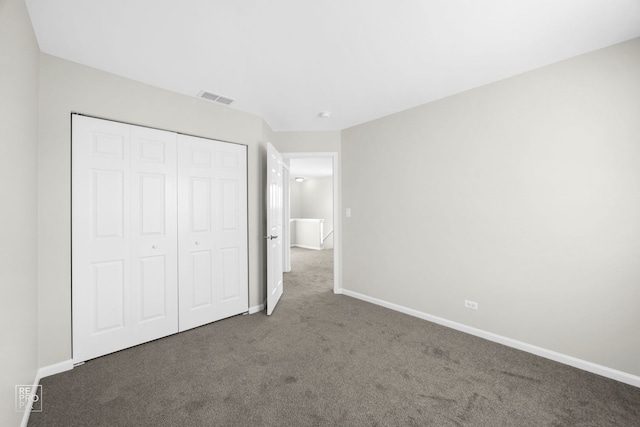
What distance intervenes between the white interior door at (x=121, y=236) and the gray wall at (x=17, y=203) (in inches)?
11.3

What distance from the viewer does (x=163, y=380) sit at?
199cm

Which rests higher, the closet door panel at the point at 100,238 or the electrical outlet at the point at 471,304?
the closet door panel at the point at 100,238

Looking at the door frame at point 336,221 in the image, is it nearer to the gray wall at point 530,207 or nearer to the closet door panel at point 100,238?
the gray wall at point 530,207

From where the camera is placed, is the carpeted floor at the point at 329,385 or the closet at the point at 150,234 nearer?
the carpeted floor at the point at 329,385

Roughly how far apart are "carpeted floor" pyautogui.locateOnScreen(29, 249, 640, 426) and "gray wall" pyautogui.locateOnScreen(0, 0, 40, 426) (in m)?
0.45

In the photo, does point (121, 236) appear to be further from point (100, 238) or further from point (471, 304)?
point (471, 304)

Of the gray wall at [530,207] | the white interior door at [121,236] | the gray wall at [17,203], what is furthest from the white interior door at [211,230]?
the gray wall at [530,207]

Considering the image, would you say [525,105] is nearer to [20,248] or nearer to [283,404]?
[283,404]

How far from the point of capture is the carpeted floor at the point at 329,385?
1631 millimetres

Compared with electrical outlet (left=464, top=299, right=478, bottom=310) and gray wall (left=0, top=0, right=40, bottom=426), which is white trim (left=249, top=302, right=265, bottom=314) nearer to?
gray wall (left=0, top=0, right=40, bottom=426)

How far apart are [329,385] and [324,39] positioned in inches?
101

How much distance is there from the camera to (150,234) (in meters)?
2.59

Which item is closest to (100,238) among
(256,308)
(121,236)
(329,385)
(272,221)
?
(121,236)

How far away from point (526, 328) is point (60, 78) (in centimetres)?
460
